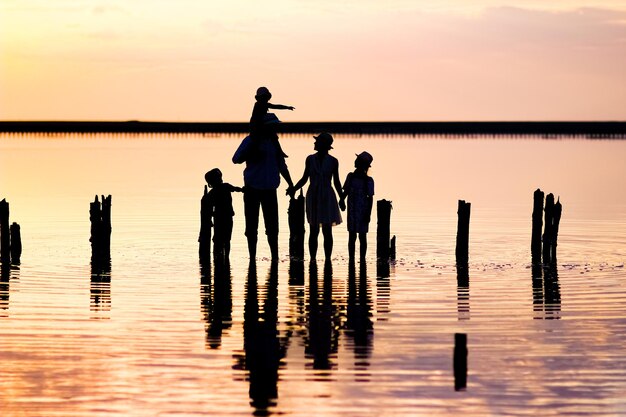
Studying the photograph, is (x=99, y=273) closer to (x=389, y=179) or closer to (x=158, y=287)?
(x=158, y=287)

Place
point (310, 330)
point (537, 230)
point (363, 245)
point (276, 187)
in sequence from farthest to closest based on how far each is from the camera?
point (537, 230) → point (363, 245) → point (276, 187) → point (310, 330)

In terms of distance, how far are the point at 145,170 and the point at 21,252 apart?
53337 mm

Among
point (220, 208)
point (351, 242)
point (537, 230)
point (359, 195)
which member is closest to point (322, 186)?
point (359, 195)

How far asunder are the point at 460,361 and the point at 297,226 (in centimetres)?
1137

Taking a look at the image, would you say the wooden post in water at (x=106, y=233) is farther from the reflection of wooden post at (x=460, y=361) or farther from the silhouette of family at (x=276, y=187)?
the reflection of wooden post at (x=460, y=361)

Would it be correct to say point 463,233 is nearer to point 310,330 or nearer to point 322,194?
point 322,194

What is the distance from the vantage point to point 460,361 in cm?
1258

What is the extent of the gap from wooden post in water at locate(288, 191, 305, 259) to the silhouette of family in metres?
0.70

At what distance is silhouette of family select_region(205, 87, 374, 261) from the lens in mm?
21656

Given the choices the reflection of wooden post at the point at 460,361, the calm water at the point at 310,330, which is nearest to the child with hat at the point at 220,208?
the calm water at the point at 310,330

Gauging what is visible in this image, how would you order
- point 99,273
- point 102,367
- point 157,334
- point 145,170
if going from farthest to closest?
point 145,170, point 99,273, point 157,334, point 102,367

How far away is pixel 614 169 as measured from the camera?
79062 millimetres

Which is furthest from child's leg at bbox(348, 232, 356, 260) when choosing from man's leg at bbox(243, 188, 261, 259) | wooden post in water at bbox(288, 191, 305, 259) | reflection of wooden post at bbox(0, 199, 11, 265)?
reflection of wooden post at bbox(0, 199, 11, 265)

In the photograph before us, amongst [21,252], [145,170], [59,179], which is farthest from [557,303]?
[145,170]
